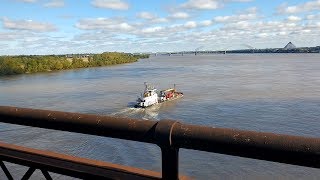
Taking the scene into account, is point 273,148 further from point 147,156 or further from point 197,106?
point 197,106

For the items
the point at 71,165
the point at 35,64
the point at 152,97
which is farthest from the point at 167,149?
the point at 35,64

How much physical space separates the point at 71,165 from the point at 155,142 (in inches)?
31.9

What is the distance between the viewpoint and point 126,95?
57.6 m

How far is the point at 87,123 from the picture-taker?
2.49 metres

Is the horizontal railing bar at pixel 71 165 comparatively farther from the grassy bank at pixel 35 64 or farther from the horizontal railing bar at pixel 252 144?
the grassy bank at pixel 35 64

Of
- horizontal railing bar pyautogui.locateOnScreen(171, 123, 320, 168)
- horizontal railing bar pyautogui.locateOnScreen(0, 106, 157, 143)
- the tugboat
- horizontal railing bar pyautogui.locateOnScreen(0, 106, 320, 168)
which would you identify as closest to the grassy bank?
the tugboat

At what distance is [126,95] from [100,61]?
390ft

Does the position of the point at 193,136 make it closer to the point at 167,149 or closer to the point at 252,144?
the point at 167,149

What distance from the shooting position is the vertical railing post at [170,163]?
2.27 meters

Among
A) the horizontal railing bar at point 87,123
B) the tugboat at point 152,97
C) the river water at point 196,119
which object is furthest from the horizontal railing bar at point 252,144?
the tugboat at point 152,97

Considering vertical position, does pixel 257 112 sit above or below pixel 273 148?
below

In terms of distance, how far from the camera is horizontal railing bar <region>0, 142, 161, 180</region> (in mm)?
2516

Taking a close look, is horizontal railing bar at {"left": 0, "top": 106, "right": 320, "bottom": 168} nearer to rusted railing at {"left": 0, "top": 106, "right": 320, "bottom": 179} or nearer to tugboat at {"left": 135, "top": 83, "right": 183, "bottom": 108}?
rusted railing at {"left": 0, "top": 106, "right": 320, "bottom": 179}

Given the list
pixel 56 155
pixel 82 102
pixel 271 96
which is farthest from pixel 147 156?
pixel 271 96
